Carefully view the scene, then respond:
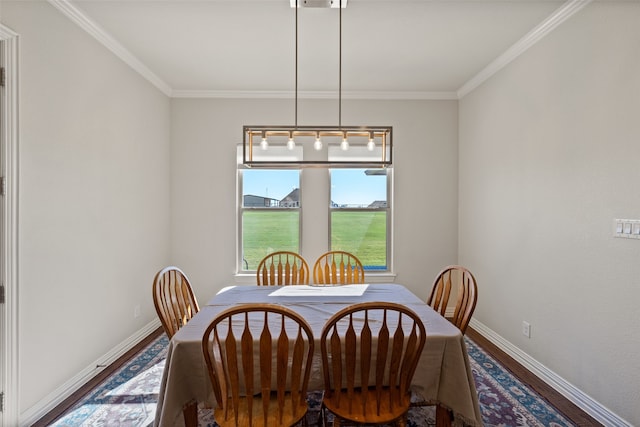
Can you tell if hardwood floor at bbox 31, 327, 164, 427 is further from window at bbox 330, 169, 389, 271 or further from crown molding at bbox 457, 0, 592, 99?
crown molding at bbox 457, 0, 592, 99

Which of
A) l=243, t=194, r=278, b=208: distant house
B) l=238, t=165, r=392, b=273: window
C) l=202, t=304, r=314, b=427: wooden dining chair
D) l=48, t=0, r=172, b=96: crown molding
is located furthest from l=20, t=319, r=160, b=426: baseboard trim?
l=48, t=0, r=172, b=96: crown molding

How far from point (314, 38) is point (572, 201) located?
7.41ft

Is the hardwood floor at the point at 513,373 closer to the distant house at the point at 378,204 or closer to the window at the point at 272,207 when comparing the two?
the window at the point at 272,207

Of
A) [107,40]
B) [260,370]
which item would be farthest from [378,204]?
[107,40]

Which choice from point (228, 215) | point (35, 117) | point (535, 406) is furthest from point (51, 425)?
point (535, 406)

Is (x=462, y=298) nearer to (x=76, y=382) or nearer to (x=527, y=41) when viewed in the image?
(x=527, y=41)

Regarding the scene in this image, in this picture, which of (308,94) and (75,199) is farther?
(308,94)

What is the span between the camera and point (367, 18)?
232 centimetres

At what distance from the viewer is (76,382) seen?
2.28 meters

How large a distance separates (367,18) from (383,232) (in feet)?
7.59

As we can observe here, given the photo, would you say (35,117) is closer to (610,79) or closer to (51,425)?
(51,425)

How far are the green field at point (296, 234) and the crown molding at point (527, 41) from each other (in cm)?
173

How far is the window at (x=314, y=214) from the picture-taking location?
378cm

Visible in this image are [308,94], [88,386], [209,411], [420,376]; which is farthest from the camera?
[308,94]
